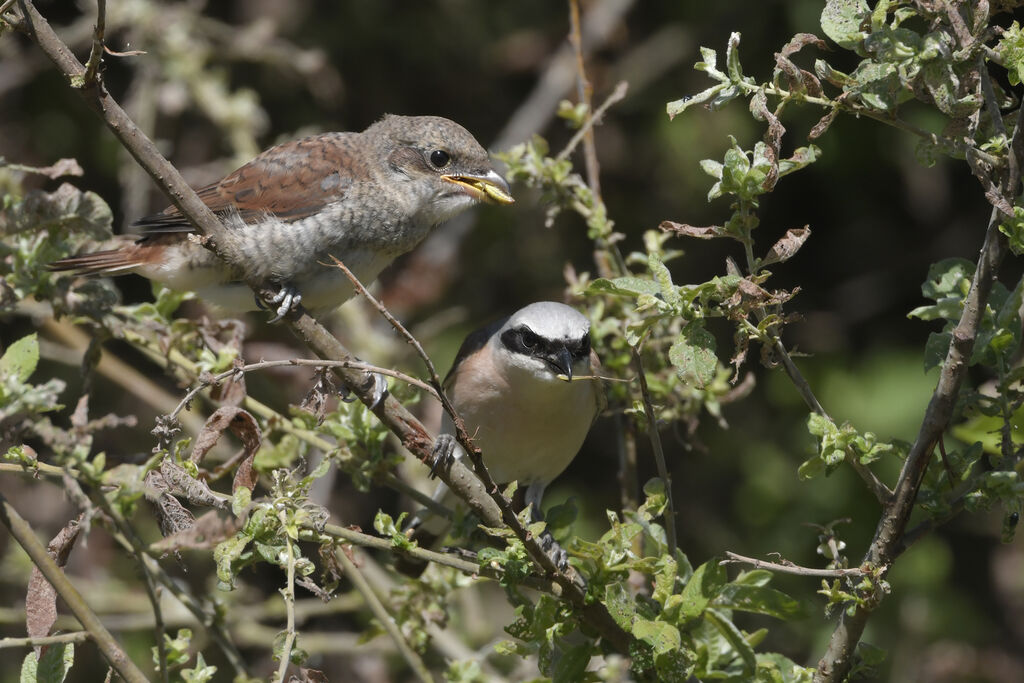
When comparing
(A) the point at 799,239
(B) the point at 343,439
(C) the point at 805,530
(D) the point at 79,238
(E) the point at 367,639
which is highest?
(D) the point at 79,238

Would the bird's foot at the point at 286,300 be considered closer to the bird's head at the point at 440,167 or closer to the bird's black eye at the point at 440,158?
the bird's head at the point at 440,167

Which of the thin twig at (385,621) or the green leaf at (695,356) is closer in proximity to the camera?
the green leaf at (695,356)

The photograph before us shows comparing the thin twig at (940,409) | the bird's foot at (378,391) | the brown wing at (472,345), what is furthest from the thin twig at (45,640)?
the brown wing at (472,345)

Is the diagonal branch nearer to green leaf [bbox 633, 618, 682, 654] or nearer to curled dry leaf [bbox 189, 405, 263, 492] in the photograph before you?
green leaf [bbox 633, 618, 682, 654]

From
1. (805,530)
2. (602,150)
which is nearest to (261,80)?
(602,150)

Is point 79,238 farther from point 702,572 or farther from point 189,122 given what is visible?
point 189,122

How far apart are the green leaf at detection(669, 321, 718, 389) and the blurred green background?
2.69 meters

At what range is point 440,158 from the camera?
12.7 ft

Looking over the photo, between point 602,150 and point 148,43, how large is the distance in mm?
2675

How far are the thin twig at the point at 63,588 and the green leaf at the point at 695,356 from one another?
1.20m

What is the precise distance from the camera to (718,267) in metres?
6.20

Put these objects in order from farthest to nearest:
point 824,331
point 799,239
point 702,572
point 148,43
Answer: point 824,331 < point 148,43 < point 702,572 < point 799,239

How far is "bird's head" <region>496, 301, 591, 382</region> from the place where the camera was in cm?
335

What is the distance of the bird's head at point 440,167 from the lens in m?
3.81
